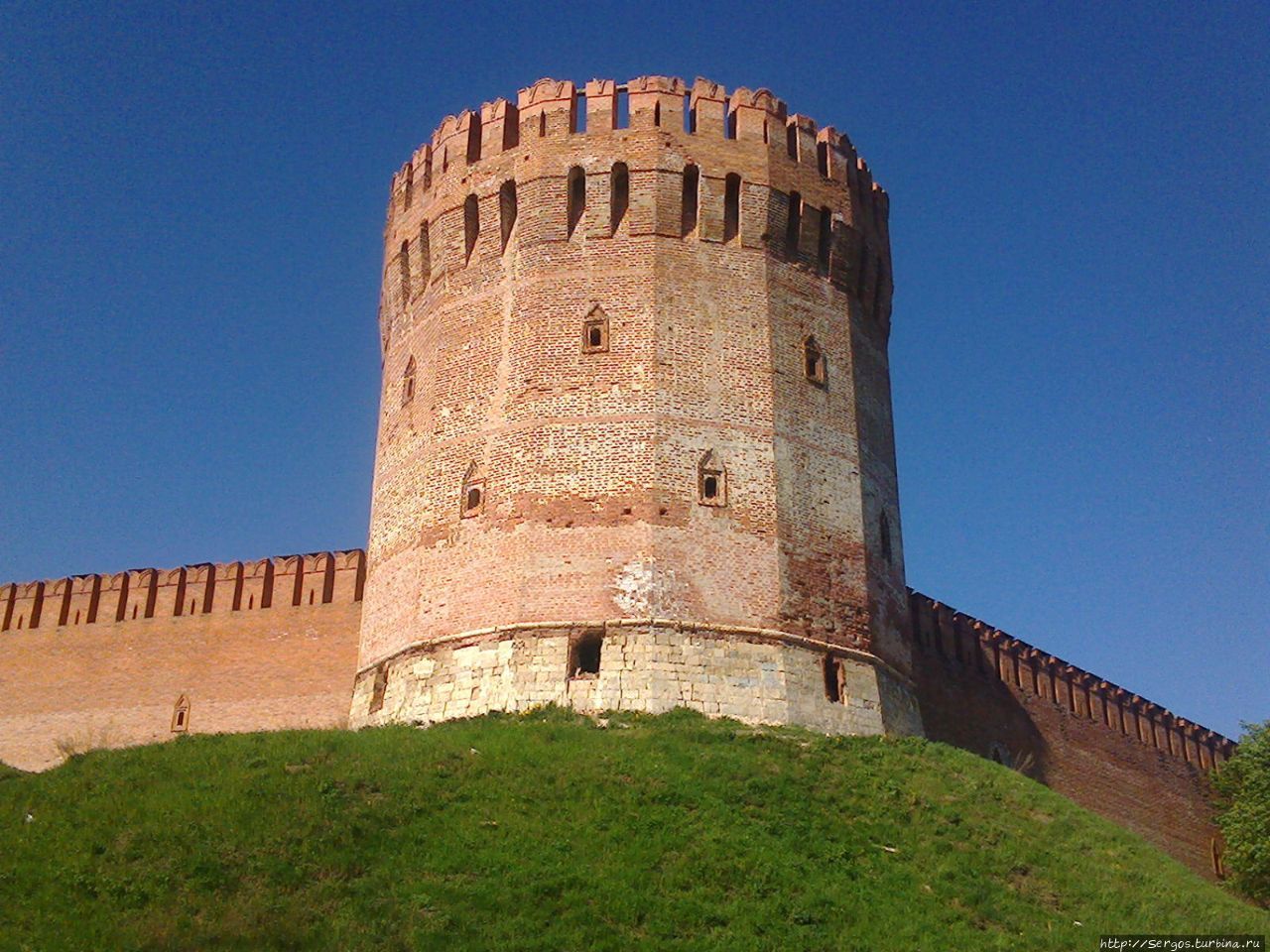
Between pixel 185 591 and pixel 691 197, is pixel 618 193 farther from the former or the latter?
pixel 185 591

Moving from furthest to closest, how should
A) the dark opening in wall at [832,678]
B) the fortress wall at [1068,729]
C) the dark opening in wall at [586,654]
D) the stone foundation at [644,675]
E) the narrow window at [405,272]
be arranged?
the fortress wall at [1068,729] → the narrow window at [405,272] → the dark opening in wall at [832,678] → the dark opening in wall at [586,654] → the stone foundation at [644,675]

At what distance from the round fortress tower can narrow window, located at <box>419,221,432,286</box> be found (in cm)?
4

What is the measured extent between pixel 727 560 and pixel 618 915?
25.4ft

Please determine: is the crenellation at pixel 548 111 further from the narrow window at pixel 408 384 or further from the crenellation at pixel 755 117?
the narrow window at pixel 408 384

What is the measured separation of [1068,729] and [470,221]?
15.1 metres

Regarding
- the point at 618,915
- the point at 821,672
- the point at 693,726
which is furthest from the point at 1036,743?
the point at 618,915

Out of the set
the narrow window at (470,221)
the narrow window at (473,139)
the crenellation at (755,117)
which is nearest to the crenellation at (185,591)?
the narrow window at (470,221)

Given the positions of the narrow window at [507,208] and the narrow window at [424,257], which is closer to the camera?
the narrow window at [507,208]

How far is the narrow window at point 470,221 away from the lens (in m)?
24.7

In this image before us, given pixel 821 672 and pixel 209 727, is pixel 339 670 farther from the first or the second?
pixel 821 672

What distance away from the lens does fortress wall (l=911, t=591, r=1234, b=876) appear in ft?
91.7

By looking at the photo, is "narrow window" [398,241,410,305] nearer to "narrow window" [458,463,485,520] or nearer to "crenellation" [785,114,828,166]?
"narrow window" [458,463,485,520]

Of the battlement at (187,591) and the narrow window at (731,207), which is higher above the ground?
the narrow window at (731,207)

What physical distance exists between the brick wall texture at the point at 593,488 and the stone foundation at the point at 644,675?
0.13 ft
